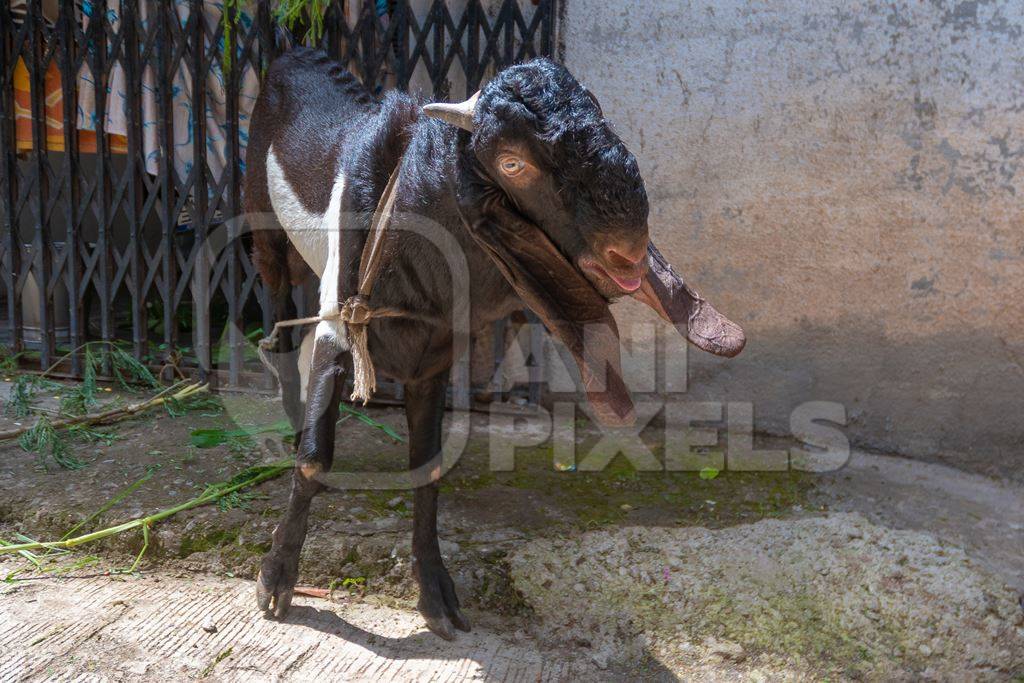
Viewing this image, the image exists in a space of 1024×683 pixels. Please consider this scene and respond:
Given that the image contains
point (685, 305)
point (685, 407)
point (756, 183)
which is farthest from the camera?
point (685, 407)

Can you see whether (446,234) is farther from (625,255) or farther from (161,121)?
(161,121)

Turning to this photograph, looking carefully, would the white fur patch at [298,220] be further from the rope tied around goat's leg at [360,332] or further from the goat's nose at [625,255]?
the goat's nose at [625,255]

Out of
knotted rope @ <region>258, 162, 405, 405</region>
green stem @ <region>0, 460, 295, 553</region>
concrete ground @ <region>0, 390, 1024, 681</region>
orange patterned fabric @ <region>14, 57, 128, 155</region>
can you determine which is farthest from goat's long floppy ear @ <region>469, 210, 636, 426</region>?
orange patterned fabric @ <region>14, 57, 128, 155</region>

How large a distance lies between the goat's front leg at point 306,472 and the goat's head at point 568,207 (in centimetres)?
75

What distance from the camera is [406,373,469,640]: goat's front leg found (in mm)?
2674

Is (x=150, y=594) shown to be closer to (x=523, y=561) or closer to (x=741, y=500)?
(x=523, y=561)

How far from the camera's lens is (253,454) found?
3.78 m

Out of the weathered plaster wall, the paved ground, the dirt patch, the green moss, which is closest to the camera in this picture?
the paved ground

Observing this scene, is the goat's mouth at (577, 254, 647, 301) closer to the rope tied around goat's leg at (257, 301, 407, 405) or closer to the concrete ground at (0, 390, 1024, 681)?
the rope tied around goat's leg at (257, 301, 407, 405)

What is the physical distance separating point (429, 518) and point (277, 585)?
0.50 meters

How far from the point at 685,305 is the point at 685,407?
2333 millimetres

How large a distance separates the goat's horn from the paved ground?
151 centimetres

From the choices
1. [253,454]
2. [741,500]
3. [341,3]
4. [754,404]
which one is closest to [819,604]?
[741,500]

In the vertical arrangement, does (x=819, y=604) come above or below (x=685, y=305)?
below
